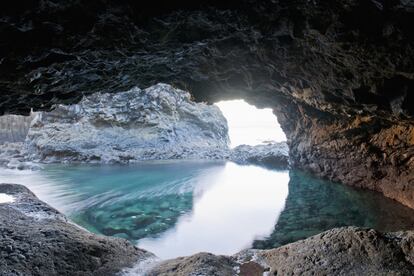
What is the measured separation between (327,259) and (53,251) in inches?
130

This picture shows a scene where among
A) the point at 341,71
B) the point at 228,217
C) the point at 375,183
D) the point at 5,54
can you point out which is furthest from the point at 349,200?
the point at 5,54

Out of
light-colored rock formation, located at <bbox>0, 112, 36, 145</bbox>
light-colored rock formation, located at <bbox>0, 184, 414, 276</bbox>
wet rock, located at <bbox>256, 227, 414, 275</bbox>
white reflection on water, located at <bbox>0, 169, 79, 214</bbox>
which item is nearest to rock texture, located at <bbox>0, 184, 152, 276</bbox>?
light-colored rock formation, located at <bbox>0, 184, 414, 276</bbox>

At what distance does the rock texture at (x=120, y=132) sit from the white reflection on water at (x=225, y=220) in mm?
15617

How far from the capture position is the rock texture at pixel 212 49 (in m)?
3.73

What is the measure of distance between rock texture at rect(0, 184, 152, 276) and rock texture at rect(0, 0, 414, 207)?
2194mm

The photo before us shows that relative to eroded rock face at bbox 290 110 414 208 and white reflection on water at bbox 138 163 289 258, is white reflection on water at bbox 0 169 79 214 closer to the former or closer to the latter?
white reflection on water at bbox 138 163 289 258

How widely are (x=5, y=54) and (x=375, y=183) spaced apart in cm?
1228

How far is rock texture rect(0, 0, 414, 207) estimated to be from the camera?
3729 mm

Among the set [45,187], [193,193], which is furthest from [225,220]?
[45,187]

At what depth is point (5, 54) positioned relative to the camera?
3895 millimetres

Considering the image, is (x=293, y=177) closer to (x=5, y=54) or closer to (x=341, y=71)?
(x=341, y=71)

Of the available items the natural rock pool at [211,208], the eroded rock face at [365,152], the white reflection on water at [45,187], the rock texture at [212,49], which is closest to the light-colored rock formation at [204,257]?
the rock texture at [212,49]

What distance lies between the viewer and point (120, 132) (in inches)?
1309

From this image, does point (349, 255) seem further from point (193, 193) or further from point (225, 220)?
point (193, 193)
